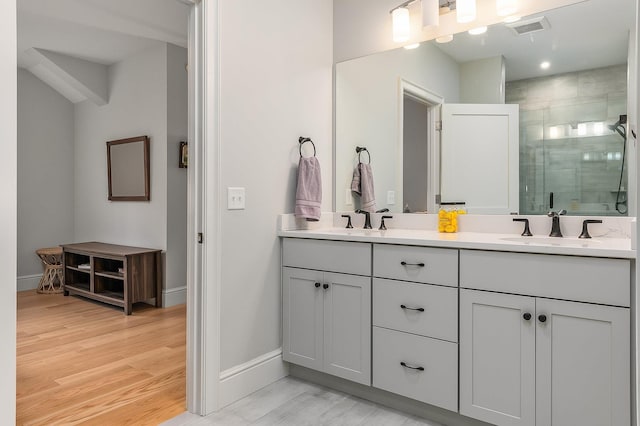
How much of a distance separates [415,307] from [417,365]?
26 cm

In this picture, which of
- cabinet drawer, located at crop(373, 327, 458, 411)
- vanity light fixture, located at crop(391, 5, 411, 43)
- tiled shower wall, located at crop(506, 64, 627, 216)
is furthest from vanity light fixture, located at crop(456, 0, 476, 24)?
cabinet drawer, located at crop(373, 327, 458, 411)

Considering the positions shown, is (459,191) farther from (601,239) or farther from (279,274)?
(279,274)

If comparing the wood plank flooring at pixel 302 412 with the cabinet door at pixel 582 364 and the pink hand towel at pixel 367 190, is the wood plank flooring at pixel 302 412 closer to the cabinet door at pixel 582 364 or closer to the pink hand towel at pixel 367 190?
the cabinet door at pixel 582 364

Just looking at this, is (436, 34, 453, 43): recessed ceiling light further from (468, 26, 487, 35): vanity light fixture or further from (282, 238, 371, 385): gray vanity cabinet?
(282, 238, 371, 385): gray vanity cabinet

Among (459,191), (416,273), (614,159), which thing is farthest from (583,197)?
(416,273)

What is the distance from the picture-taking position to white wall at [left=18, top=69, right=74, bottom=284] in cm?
481

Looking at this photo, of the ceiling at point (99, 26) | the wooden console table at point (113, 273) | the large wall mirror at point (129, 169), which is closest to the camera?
the ceiling at point (99, 26)

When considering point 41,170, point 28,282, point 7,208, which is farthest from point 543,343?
point 41,170

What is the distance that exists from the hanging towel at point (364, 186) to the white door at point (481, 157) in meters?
0.45

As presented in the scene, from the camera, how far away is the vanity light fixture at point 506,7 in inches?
83.1

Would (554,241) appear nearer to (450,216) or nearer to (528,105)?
(450,216)

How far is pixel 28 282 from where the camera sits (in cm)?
483

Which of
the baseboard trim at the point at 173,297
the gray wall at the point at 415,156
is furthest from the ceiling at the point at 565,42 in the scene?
the baseboard trim at the point at 173,297

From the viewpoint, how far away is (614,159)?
194 cm
